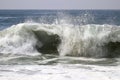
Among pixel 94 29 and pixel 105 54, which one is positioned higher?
pixel 94 29

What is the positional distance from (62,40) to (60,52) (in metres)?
0.85

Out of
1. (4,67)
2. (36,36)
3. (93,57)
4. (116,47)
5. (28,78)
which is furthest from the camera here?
(36,36)

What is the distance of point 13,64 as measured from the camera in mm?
8328

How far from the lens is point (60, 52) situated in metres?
10.6

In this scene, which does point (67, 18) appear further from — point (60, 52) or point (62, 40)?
point (60, 52)

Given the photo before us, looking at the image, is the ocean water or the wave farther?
the wave

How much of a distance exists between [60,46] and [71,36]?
1.88 feet

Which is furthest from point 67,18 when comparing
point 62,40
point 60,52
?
point 60,52

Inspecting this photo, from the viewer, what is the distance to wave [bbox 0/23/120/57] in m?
10.7

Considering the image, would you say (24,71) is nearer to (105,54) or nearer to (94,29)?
(105,54)

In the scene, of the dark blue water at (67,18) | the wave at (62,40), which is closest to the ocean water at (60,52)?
the wave at (62,40)

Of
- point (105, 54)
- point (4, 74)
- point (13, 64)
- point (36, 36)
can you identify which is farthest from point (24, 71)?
point (36, 36)

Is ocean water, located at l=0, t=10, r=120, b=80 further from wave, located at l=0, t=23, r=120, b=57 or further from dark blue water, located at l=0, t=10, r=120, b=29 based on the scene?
dark blue water, located at l=0, t=10, r=120, b=29

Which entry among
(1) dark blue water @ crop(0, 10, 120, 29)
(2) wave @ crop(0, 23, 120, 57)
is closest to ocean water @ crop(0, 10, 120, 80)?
(2) wave @ crop(0, 23, 120, 57)
